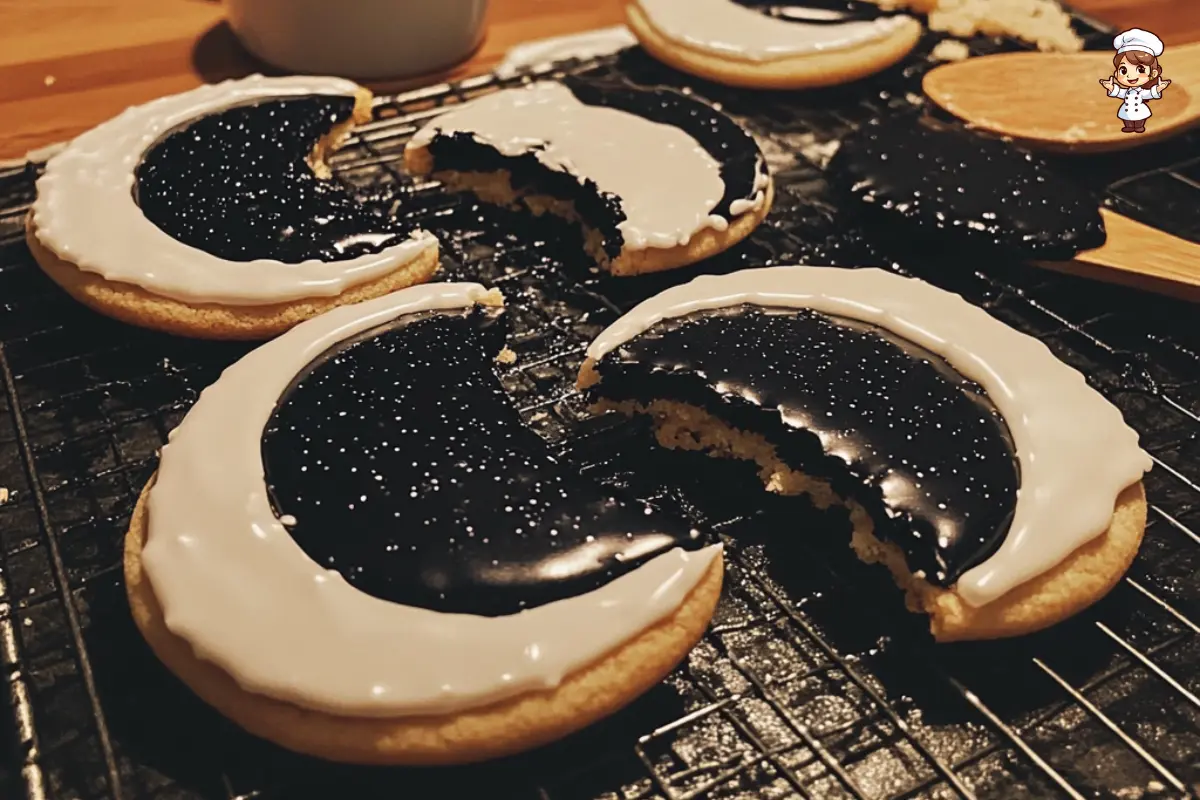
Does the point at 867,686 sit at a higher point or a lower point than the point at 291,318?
lower

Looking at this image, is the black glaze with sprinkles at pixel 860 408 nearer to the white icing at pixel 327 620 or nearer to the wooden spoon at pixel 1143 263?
the white icing at pixel 327 620

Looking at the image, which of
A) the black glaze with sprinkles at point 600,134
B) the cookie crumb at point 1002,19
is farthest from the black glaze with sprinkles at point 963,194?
the cookie crumb at point 1002,19

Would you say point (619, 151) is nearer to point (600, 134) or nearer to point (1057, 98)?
point (600, 134)

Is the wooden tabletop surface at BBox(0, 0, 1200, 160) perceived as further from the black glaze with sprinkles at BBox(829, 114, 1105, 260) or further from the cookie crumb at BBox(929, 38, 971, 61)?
the black glaze with sprinkles at BBox(829, 114, 1105, 260)

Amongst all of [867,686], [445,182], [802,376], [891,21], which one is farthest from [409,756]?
[891,21]

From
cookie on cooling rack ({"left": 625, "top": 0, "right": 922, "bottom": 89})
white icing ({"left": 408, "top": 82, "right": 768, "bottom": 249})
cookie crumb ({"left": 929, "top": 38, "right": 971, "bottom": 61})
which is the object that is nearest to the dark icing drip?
cookie on cooling rack ({"left": 625, "top": 0, "right": 922, "bottom": 89})

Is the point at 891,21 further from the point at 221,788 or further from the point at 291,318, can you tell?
the point at 221,788
